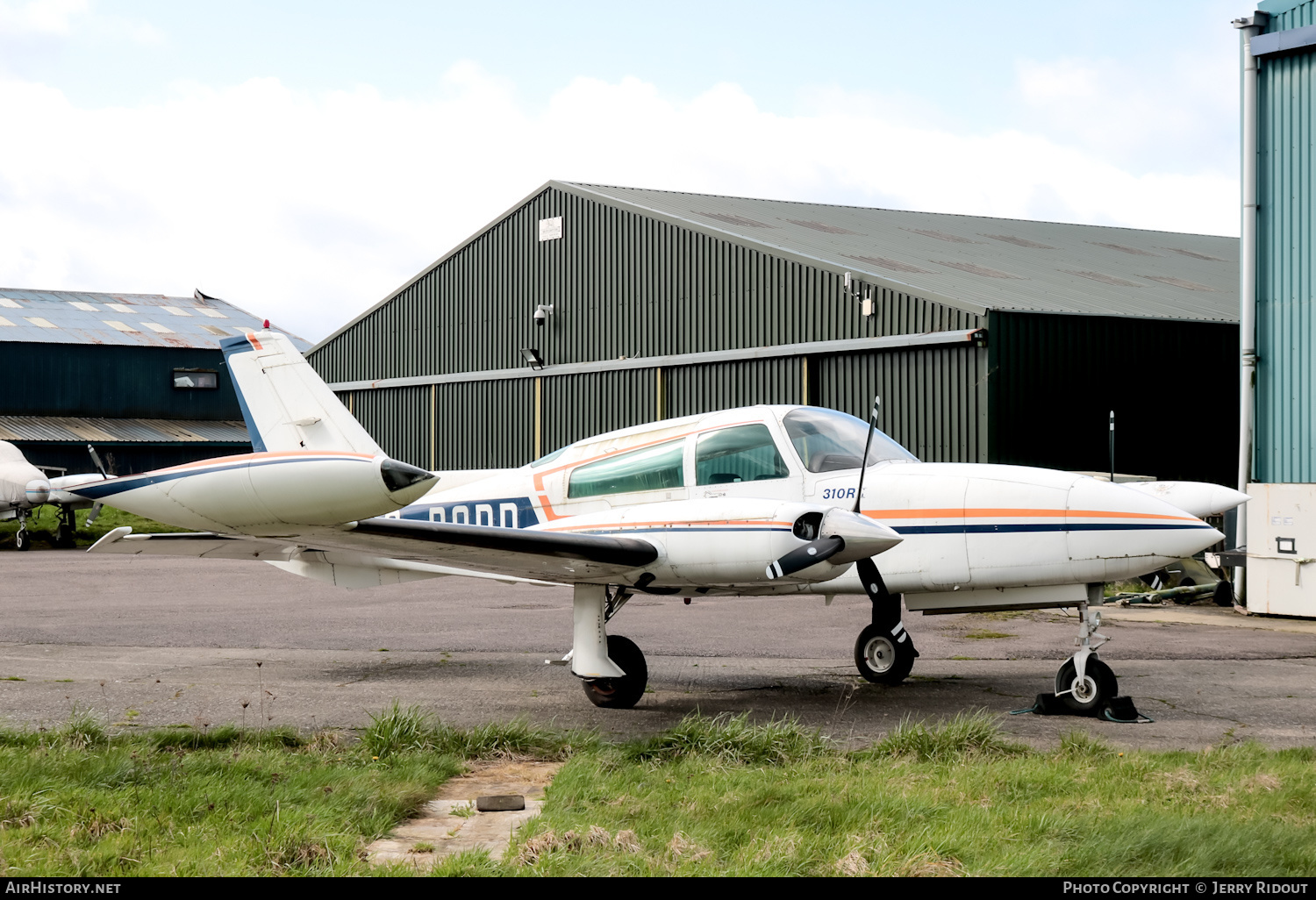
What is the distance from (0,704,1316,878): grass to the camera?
4.82 m

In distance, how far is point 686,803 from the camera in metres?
5.83

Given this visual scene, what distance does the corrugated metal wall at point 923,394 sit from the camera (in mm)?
19031

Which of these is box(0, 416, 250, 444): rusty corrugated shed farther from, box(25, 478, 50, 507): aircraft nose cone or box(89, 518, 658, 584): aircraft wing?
box(89, 518, 658, 584): aircraft wing

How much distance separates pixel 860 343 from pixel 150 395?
34406 mm

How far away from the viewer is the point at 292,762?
671cm

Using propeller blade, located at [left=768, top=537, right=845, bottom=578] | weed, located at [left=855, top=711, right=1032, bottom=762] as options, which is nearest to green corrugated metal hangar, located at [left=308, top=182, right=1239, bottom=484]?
propeller blade, located at [left=768, top=537, right=845, bottom=578]

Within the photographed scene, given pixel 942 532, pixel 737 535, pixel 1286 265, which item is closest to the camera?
pixel 737 535

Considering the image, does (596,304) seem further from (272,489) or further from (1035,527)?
(272,489)

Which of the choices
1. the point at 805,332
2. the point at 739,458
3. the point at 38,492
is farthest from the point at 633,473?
the point at 38,492

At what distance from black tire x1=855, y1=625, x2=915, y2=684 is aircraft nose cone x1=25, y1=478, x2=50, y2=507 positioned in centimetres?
2675

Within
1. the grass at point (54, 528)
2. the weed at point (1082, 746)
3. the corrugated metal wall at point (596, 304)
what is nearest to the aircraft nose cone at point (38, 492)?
the grass at point (54, 528)

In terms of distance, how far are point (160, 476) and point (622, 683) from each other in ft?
14.2

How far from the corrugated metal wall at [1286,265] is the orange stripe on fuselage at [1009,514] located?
348 inches

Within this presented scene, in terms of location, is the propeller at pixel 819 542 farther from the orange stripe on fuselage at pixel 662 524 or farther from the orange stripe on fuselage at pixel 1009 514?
the orange stripe on fuselage at pixel 1009 514
